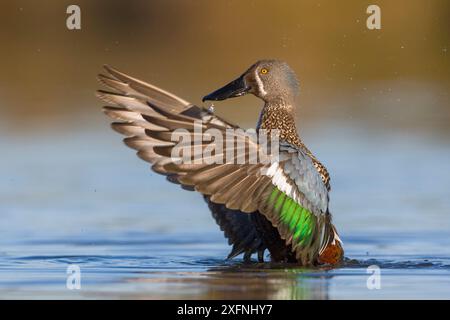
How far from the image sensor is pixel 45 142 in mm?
15305

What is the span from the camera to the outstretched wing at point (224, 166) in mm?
8281

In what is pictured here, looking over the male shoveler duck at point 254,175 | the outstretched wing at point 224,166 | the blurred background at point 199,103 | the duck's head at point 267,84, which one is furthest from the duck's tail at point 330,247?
the duck's head at point 267,84

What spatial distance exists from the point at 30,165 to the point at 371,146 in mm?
4075

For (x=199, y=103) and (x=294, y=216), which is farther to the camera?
(x=199, y=103)

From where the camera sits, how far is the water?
27.0 feet

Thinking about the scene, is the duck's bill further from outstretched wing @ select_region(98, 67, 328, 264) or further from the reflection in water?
the reflection in water

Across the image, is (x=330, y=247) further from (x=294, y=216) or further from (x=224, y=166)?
(x=224, y=166)

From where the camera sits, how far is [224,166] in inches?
331

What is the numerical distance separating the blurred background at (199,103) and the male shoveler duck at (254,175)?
0.90m

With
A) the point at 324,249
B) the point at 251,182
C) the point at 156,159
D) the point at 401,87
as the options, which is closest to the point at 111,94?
the point at 156,159

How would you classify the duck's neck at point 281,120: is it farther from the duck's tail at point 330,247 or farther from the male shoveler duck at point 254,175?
the duck's tail at point 330,247

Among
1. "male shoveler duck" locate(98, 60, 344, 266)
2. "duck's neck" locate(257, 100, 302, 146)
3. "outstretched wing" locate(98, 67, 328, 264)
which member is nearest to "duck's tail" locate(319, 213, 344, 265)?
"male shoveler duck" locate(98, 60, 344, 266)

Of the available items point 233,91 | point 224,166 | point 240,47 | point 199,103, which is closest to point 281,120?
point 233,91

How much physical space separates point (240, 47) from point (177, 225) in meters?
9.55
